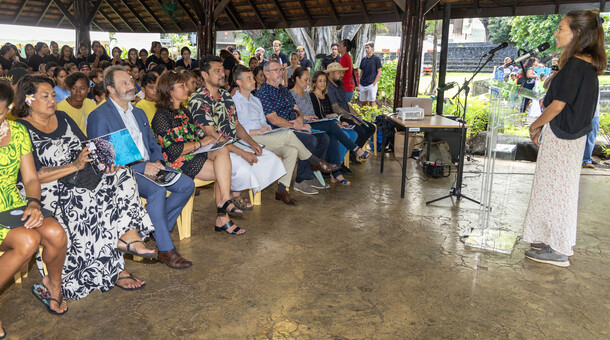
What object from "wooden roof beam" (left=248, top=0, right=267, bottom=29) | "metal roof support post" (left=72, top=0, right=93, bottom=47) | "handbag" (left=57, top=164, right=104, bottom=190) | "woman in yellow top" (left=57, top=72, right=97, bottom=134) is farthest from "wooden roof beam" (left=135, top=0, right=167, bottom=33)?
"handbag" (left=57, top=164, right=104, bottom=190)

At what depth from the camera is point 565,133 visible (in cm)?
308

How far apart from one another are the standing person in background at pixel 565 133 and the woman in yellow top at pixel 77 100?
3.39 meters

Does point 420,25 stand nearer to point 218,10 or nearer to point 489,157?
point 218,10

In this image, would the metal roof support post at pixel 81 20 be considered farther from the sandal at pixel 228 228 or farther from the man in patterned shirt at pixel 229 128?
the sandal at pixel 228 228

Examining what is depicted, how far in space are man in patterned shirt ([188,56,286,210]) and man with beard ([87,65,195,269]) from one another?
660 millimetres

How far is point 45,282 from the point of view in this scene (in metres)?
2.58

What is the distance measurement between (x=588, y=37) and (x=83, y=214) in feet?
10.3

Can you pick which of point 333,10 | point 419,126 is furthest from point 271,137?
point 333,10

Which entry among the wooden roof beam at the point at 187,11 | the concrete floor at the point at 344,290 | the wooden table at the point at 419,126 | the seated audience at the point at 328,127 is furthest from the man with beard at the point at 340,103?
the wooden roof beam at the point at 187,11

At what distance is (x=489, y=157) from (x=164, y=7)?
9286 mm

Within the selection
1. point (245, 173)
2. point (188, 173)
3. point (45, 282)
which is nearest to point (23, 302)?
point (45, 282)

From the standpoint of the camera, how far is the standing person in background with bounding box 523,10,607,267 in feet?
9.80

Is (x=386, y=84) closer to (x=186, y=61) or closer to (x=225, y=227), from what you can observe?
(x=186, y=61)

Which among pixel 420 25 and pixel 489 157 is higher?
pixel 420 25
